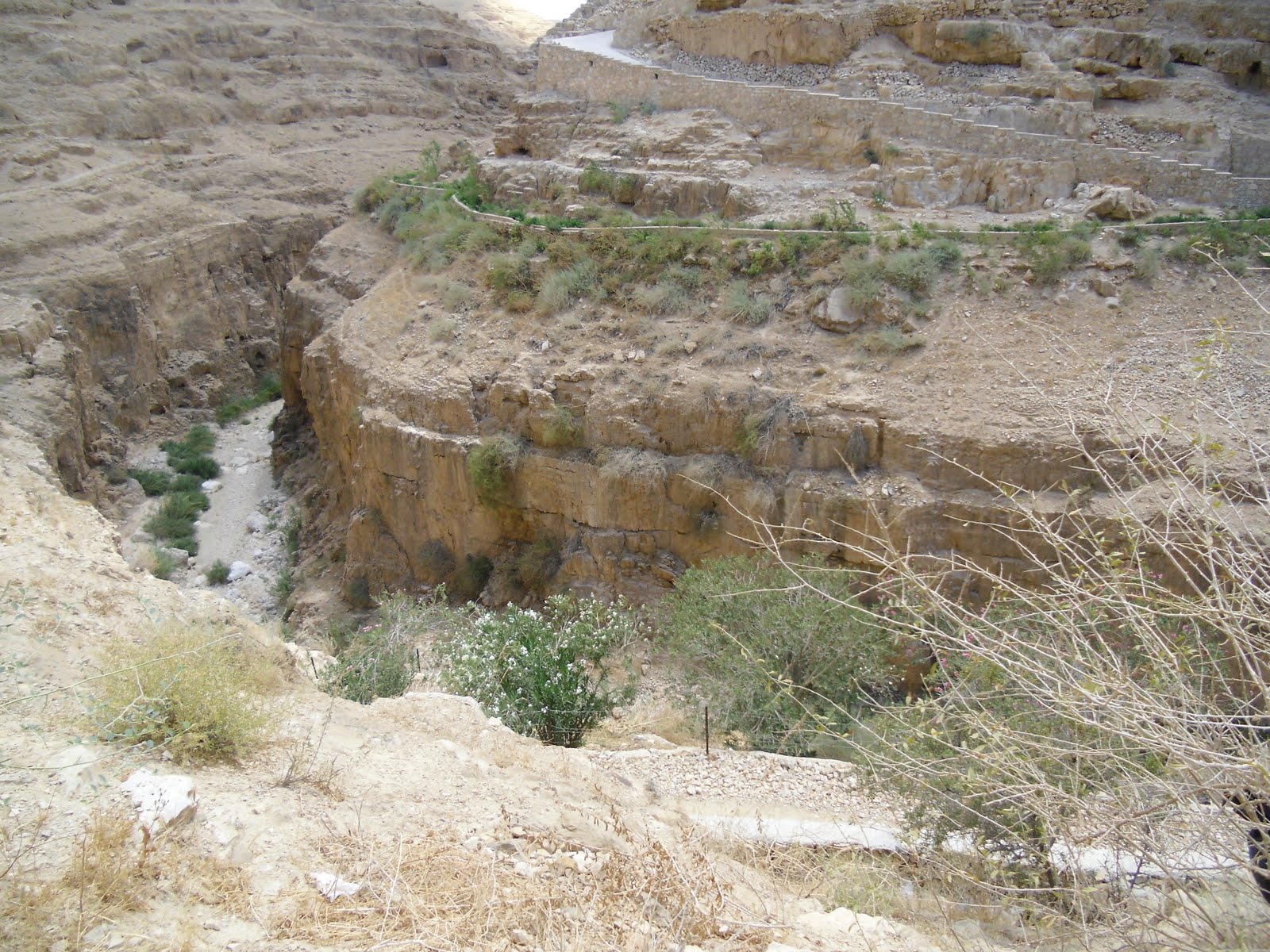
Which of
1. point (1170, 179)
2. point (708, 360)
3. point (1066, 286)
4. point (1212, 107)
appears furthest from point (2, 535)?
point (1212, 107)

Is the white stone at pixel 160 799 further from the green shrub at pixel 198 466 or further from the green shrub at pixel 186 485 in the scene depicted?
the green shrub at pixel 198 466

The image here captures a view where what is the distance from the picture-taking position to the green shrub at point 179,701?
509cm

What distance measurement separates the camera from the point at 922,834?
244 inches

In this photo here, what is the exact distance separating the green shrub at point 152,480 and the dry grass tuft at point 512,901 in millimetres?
16430

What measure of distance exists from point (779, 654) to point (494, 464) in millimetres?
5799

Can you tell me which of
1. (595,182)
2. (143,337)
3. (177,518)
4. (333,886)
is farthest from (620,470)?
(143,337)

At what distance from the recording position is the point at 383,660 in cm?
927

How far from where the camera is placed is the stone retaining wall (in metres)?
14.1

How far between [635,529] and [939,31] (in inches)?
411

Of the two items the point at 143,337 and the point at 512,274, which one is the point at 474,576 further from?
the point at 143,337

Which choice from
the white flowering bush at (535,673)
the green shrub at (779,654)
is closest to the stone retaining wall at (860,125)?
the green shrub at (779,654)

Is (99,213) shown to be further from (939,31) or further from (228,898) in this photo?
(228,898)

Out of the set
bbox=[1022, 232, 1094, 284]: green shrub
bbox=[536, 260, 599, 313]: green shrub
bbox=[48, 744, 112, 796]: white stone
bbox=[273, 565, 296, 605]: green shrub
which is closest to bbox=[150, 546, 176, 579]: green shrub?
bbox=[273, 565, 296, 605]: green shrub

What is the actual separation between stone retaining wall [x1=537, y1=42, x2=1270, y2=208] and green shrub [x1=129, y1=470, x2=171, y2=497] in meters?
11.2
